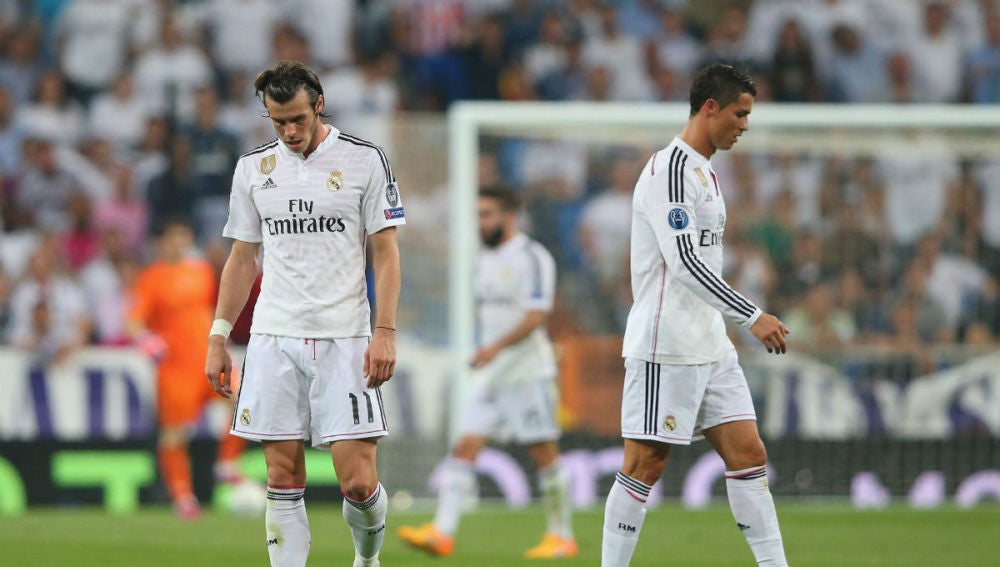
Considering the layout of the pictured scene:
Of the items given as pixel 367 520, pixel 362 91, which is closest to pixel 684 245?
pixel 367 520

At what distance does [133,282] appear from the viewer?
1429 cm

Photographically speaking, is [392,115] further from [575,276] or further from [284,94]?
[284,94]

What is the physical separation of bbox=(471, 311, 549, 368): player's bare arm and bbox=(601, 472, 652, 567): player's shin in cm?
344

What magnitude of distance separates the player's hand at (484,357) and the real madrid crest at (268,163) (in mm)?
3707

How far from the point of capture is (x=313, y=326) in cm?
637

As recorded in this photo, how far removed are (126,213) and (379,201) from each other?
898cm

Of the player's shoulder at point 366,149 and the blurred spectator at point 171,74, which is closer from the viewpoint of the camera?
the player's shoulder at point 366,149

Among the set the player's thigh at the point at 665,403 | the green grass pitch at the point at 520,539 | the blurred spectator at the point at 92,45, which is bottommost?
the green grass pitch at the point at 520,539

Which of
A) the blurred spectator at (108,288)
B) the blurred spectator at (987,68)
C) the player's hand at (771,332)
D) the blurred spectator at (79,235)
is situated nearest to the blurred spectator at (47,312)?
the blurred spectator at (108,288)

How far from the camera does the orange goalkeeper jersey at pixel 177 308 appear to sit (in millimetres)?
13008

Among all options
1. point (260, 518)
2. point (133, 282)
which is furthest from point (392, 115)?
point (260, 518)

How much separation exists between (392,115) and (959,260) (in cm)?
553

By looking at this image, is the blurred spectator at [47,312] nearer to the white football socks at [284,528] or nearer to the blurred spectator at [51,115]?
the blurred spectator at [51,115]

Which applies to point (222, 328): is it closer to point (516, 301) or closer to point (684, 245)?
point (684, 245)
